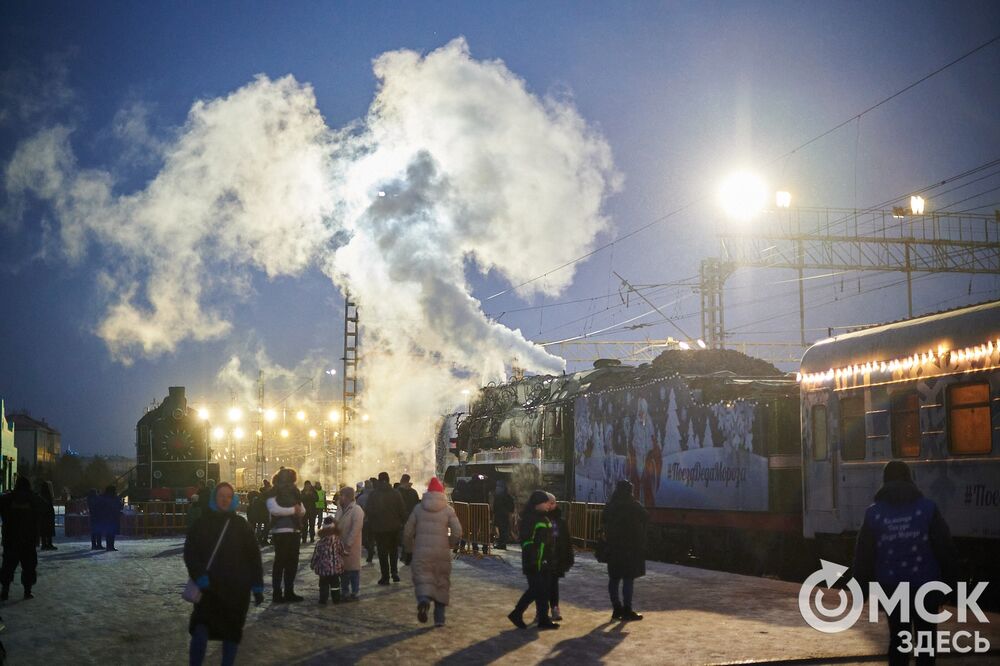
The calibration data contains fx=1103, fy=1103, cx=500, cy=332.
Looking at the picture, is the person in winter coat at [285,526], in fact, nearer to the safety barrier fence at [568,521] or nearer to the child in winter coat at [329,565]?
the child in winter coat at [329,565]

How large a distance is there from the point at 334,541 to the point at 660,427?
9.36m

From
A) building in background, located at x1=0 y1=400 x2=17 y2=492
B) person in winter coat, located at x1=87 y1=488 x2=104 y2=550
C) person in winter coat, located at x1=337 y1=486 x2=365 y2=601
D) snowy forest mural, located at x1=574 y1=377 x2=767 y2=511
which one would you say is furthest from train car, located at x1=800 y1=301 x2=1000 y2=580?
building in background, located at x1=0 y1=400 x2=17 y2=492

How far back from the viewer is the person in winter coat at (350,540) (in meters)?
14.4

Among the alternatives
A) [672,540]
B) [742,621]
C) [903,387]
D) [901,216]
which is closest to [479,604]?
[742,621]

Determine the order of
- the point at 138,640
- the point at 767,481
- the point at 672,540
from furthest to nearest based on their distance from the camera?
the point at 672,540
the point at 767,481
the point at 138,640

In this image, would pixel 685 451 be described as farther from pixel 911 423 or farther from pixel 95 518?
pixel 95 518

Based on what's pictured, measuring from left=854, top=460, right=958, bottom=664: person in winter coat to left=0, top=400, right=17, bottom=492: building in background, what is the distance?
39.9 metres

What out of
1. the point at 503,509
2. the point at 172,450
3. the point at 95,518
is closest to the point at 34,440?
the point at 172,450

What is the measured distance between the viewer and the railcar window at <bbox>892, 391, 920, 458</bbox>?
14133 millimetres

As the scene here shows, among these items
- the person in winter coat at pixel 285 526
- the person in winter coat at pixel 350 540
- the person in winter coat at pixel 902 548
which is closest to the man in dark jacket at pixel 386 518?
the person in winter coat at pixel 350 540

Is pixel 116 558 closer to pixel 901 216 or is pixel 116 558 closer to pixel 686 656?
pixel 686 656

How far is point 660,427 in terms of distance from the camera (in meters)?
21.9

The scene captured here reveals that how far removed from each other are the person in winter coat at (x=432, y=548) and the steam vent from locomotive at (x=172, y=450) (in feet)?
101
